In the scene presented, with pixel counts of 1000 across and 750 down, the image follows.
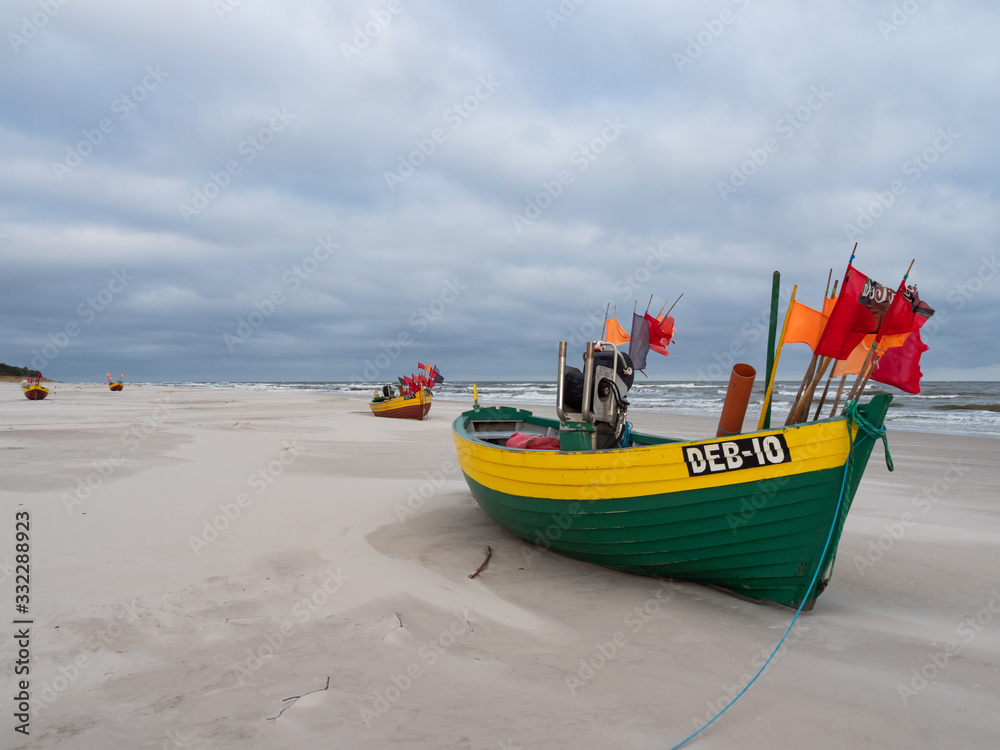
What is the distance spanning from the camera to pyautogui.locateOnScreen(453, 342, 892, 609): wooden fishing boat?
435 centimetres

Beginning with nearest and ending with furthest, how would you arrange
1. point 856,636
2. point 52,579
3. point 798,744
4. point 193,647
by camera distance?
point 798,744, point 193,647, point 856,636, point 52,579

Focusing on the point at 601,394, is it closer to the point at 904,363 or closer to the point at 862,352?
the point at 862,352

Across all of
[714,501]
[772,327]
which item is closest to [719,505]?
[714,501]

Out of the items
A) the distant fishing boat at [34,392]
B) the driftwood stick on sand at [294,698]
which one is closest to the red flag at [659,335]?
the driftwood stick on sand at [294,698]

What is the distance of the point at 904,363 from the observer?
502cm

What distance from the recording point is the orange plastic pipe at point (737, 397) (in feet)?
17.3

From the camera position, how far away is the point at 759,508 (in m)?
4.48

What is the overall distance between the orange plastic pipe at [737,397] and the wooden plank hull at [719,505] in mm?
826

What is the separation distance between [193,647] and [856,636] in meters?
4.73

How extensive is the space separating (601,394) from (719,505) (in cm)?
172

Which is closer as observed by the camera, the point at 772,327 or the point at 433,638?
the point at 433,638

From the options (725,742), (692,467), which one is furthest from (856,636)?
(725,742)

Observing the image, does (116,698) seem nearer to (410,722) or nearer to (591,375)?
(410,722)

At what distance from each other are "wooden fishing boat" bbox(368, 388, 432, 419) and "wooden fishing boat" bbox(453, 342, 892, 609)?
60.3ft
